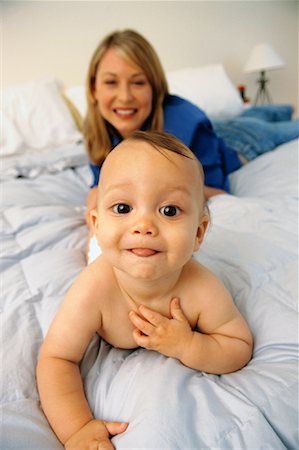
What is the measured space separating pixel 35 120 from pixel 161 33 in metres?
1.36

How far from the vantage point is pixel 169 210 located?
1.78 feet

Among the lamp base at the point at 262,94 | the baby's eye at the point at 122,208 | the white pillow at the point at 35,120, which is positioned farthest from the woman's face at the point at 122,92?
the lamp base at the point at 262,94

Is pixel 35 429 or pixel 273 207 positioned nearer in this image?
pixel 35 429

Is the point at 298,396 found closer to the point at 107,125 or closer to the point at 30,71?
the point at 107,125

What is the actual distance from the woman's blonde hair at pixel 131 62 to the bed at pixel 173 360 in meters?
0.28

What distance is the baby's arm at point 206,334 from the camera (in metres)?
0.59

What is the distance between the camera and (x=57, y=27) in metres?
2.31

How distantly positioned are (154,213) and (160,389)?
0.83 ft

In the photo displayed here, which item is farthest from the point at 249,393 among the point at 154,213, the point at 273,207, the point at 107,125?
the point at 107,125

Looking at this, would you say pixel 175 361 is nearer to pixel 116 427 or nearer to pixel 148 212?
pixel 116 427

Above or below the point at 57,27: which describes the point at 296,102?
below

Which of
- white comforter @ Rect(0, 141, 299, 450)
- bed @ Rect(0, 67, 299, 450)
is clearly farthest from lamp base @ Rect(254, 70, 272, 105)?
white comforter @ Rect(0, 141, 299, 450)

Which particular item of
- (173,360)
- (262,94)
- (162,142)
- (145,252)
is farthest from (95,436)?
(262,94)

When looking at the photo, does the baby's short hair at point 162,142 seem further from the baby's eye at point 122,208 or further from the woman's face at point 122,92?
the woman's face at point 122,92
